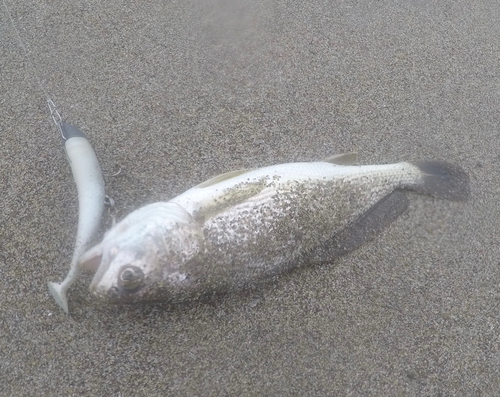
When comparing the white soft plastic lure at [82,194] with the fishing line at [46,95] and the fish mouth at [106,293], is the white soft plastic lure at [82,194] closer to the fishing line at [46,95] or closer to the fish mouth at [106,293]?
the fishing line at [46,95]

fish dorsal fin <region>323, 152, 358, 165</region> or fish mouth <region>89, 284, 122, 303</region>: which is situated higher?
fish dorsal fin <region>323, 152, 358, 165</region>

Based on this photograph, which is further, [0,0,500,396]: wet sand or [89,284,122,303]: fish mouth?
[0,0,500,396]: wet sand

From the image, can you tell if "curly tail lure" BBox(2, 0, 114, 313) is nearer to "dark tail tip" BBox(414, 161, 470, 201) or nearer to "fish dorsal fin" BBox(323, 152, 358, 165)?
"fish dorsal fin" BBox(323, 152, 358, 165)

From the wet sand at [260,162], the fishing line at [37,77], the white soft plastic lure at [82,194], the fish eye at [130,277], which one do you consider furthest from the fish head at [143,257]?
the fishing line at [37,77]

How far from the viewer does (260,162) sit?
3.03 metres

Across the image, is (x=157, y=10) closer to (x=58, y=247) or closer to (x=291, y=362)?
(x=58, y=247)

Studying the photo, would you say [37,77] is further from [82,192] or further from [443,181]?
[443,181]

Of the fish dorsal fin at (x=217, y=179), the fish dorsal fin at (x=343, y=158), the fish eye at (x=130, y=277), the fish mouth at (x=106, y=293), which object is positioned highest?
the fish dorsal fin at (x=217, y=179)

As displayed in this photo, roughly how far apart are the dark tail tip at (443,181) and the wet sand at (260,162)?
7 centimetres

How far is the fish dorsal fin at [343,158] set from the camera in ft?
9.62

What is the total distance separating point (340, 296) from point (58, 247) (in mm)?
1702

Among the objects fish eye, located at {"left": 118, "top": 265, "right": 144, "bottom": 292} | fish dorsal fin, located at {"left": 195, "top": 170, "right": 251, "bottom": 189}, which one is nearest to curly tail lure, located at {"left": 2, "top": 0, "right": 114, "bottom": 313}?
fish eye, located at {"left": 118, "top": 265, "right": 144, "bottom": 292}

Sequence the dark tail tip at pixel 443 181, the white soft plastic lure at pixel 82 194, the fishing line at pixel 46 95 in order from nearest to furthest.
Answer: the white soft plastic lure at pixel 82 194
the fishing line at pixel 46 95
the dark tail tip at pixel 443 181

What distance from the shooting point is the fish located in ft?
7.39
